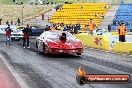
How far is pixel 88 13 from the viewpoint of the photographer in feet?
227

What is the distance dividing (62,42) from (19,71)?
6588mm

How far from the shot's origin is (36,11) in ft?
254

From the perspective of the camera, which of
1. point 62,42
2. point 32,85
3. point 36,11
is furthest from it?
point 36,11

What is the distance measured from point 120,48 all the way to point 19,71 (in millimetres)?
11793

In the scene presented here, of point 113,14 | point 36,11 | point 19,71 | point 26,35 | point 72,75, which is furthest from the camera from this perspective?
point 36,11

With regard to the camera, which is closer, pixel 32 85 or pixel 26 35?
pixel 32 85

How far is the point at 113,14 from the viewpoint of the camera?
65.7 metres

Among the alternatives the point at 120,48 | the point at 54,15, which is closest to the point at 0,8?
the point at 54,15

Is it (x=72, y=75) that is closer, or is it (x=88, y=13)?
(x=72, y=75)

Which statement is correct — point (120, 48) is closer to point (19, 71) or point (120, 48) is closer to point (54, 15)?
point (19, 71)

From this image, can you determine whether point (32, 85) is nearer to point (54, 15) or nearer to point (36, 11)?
point (54, 15)

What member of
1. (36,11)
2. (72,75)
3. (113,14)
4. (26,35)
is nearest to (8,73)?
(72,75)

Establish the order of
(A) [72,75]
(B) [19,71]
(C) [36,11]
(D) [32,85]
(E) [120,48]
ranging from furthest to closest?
(C) [36,11] < (E) [120,48] < (B) [19,71] < (A) [72,75] < (D) [32,85]

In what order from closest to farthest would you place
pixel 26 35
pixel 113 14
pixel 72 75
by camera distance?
1. pixel 72 75
2. pixel 26 35
3. pixel 113 14
